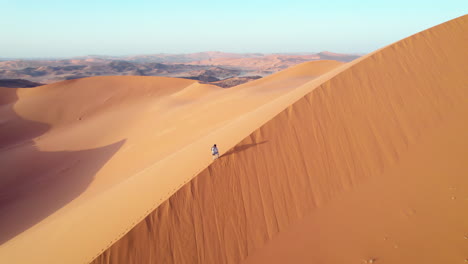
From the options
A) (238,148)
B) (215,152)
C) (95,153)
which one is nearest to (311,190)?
(238,148)

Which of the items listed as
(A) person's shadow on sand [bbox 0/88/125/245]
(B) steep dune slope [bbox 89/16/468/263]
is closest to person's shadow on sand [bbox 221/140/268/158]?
(B) steep dune slope [bbox 89/16/468/263]

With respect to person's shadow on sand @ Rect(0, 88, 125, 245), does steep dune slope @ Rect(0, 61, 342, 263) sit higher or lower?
higher

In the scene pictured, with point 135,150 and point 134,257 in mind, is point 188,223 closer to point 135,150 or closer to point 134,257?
point 134,257

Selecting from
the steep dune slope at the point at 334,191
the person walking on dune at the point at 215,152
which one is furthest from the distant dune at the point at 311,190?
the person walking on dune at the point at 215,152

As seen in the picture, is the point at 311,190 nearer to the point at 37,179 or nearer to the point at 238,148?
the point at 238,148

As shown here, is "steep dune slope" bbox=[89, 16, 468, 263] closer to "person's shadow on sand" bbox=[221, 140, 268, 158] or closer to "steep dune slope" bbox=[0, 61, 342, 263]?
"person's shadow on sand" bbox=[221, 140, 268, 158]

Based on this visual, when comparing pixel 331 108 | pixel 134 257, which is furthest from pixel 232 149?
pixel 331 108

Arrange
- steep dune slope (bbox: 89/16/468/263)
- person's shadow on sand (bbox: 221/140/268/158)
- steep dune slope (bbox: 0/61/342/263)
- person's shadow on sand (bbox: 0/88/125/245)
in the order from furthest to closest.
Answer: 1. person's shadow on sand (bbox: 0/88/125/245)
2. person's shadow on sand (bbox: 221/140/268/158)
3. steep dune slope (bbox: 0/61/342/263)
4. steep dune slope (bbox: 89/16/468/263)
